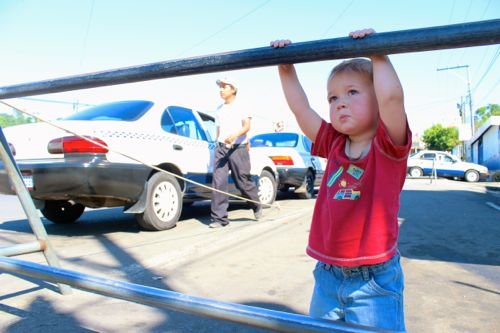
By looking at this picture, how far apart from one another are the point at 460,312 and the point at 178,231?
329 centimetres

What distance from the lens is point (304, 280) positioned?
11.3ft

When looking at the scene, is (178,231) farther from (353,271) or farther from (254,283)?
(353,271)

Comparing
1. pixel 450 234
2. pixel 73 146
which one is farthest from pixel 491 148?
pixel 73 146

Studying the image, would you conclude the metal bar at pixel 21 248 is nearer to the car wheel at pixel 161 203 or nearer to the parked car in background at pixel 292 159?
the car wheel at pixel 161 203

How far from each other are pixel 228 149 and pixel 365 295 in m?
4.19

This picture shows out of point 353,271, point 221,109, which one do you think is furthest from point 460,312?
point 221,109

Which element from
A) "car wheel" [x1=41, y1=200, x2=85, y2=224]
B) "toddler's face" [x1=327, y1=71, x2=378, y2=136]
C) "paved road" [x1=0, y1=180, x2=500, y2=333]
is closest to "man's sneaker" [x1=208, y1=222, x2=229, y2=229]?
"paved road" [x1=0, y1=180, x2=500, y2=333]

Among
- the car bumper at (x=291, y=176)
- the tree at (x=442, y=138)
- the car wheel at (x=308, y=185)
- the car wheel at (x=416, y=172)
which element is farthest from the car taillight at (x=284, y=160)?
the tree at (x=442, y=138)

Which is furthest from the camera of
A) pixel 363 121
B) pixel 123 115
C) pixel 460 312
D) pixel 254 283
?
pixel 123 115

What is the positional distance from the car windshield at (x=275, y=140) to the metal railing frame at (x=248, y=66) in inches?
307

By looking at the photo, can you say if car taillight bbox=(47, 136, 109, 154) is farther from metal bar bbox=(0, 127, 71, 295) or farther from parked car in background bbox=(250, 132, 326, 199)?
parked car in background bbox=(250, 132, 326, 199)

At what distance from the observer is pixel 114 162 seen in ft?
15.1

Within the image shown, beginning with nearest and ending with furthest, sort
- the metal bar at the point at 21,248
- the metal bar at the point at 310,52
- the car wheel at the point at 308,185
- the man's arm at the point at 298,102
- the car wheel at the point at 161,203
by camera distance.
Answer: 1. the metal bar at the point at 310,52
2. the man's arm at the point at 298,102
3. the metal bar at the point at 21,248
4. the car wheel at the point at 161,203
5. the car wheel at the point at 308,185

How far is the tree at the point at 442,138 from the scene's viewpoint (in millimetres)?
66125
